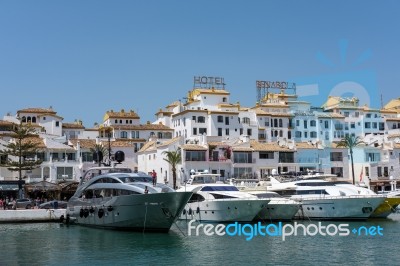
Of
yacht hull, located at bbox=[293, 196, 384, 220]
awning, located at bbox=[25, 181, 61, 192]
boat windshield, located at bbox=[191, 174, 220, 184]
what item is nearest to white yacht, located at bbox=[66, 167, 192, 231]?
boat windshield, located at bbox=[191, 174, 220, 184]

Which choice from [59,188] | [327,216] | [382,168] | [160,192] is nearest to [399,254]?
[160,192]

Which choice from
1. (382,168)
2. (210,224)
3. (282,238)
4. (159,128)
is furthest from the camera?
(159,128)

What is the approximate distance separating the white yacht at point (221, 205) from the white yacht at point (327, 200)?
513 cm

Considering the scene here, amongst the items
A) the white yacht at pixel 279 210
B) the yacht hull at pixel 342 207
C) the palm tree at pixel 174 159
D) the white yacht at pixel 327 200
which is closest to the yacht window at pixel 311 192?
the white yacht at pixel 327 200

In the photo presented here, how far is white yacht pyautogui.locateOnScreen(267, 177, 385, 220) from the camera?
48.0 meters

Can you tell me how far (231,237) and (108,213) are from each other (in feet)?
33.0

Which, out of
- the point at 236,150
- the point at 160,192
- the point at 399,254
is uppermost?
the point at 236,150

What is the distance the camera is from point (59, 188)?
218 feet

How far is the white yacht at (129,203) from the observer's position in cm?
3775

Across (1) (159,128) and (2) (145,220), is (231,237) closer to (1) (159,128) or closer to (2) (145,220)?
(2) (145,220)

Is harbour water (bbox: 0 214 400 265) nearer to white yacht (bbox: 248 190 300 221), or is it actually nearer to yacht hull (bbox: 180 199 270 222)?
yacht hull (bbox: 180 199 270 222)

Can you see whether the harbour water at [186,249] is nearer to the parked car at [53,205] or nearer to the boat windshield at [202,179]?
the parked car at [53,205]

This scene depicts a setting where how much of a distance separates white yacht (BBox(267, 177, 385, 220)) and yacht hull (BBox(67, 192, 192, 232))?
16.3 m

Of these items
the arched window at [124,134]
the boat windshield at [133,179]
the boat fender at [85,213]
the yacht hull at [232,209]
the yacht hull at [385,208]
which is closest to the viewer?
the boat windshield at [133,179]
